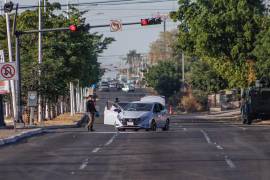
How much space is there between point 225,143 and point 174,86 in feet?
309

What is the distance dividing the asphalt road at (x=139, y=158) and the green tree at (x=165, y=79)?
88916 millimetres

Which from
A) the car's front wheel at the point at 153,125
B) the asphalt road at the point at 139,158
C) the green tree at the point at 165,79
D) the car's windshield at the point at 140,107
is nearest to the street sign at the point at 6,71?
the asphalt road at the point at 139,158

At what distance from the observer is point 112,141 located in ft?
107

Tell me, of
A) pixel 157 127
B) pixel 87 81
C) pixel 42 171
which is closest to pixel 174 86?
pixel 87 81

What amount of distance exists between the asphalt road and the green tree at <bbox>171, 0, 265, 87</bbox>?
29.4 m

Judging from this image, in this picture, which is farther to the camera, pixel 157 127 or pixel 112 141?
pixel 157 127

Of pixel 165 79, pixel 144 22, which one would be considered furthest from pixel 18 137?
pixel 165 79

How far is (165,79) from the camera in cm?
12406

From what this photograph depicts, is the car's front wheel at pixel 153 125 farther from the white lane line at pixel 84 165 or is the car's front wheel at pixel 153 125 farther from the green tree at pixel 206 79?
the green tree at pixel 206 79

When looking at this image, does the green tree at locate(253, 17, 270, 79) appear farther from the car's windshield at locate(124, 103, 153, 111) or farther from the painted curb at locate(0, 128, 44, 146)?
the painted curb at locate(0, 128, 44, 146)

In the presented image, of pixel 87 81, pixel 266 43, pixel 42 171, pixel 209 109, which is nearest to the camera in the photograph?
pixel 42 171

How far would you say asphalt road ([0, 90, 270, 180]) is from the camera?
63.1ft

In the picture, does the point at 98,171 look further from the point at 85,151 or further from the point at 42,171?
the point at 85,151

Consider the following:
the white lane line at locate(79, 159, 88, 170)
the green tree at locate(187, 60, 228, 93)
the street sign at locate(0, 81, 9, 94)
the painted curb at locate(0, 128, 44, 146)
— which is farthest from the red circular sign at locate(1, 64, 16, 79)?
the green tree at locate(187, 60, 228, 93)
